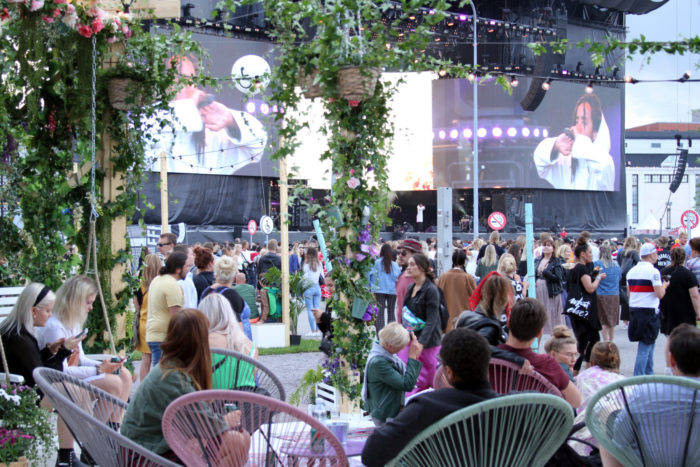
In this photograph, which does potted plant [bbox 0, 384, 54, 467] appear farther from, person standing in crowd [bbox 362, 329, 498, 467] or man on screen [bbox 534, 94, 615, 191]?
man on screen [bbox 534, 94, 615, 191]

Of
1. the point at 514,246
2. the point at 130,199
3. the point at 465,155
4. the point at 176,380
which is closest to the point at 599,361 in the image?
the point at 176,380

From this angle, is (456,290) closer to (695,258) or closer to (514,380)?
(695,258)

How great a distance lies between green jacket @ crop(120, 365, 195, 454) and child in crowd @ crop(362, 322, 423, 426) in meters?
1.78

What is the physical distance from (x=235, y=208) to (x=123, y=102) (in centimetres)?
2707

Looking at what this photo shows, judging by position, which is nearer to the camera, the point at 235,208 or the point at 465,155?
the point at 235,208

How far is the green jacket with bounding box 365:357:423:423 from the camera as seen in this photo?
192 inches

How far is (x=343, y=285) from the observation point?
6.20 metres

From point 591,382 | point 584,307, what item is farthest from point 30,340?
point 584,307

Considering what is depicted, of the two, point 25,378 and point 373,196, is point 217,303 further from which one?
point 373,196

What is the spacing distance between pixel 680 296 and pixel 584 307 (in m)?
1.07

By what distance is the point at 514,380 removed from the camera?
3.93m

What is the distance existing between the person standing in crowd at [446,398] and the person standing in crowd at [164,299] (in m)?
4.02

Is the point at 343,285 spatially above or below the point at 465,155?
below

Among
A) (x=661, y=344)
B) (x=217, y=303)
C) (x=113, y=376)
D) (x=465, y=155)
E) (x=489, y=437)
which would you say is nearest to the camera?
(x=489, y=437)
